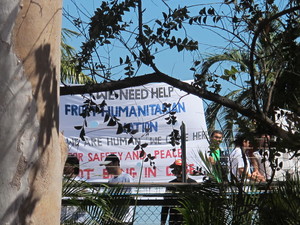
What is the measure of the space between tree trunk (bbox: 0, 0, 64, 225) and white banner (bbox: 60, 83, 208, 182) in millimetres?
6982

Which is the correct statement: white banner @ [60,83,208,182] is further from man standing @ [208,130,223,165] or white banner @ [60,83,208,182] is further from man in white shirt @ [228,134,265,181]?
man standing @ [208,130,223,165]

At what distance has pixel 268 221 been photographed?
16.9ft

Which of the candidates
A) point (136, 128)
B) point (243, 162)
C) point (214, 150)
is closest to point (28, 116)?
point (214, 150)

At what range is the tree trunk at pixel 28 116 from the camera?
255 centimetres

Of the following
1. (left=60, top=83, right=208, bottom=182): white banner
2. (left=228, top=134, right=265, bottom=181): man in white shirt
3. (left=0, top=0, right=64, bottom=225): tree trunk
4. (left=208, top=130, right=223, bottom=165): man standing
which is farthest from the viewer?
(left=60, top=83, right=208, bottom=182): white banner

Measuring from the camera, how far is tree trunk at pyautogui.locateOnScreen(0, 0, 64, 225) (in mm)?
2551

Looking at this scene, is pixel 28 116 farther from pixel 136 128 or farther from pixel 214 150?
pixel 136 128

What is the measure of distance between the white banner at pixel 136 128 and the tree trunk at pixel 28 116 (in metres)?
6.98

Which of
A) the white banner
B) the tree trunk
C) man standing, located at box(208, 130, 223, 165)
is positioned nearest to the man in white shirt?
man standing, located at box(208, 130, 223, 165)

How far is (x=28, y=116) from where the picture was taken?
2617 mm

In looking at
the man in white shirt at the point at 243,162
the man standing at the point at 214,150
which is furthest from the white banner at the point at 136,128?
the man standing at the point at 214,150

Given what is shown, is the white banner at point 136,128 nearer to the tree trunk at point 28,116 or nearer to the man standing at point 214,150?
the man standing at point 214,150

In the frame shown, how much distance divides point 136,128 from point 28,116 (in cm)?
771

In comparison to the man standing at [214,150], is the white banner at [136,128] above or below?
above
